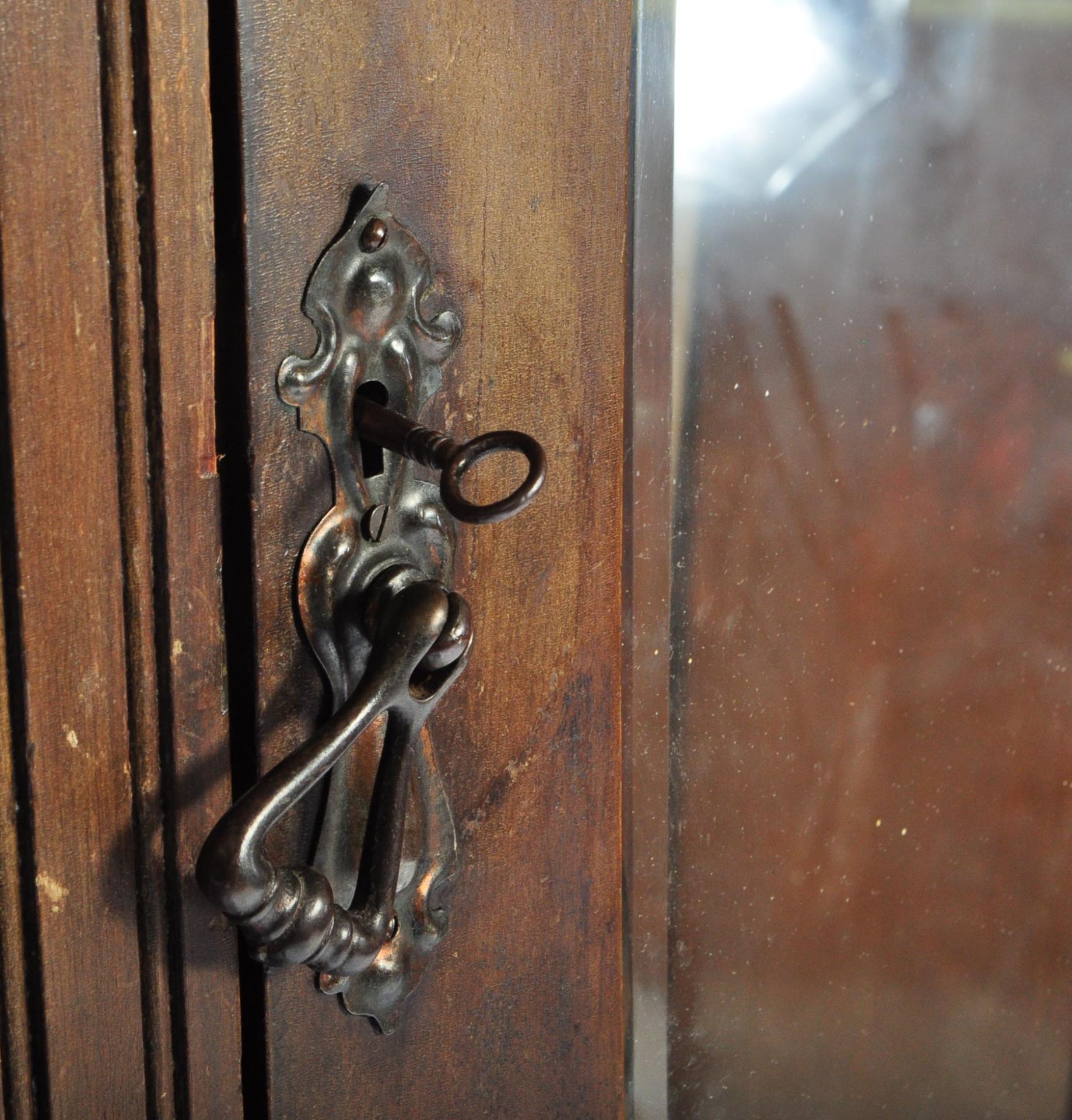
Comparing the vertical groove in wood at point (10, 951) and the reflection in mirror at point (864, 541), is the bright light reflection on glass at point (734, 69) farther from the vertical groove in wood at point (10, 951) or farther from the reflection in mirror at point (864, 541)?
the vertical groove in wood at point (10, 951)

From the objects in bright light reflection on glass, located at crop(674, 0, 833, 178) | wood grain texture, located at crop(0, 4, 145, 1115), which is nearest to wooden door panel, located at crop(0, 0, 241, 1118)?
wood grain texture, located at crop(0, 4, 145, 1115)

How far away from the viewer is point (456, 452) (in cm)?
35

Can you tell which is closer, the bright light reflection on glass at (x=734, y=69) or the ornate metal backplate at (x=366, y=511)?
the ornate metal backplate at (x=366, y=511)

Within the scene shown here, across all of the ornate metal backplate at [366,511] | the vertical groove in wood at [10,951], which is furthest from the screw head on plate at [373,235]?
the vertical groove in wood at [10,951]

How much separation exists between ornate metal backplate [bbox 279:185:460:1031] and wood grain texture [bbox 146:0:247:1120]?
0.03m

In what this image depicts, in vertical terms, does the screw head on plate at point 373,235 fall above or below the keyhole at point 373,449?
above

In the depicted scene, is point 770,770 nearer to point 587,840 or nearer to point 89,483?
point 587,840

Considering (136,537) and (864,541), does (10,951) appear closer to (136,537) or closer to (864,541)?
(136,537)

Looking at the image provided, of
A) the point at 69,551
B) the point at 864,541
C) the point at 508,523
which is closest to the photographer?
the point at 69,551

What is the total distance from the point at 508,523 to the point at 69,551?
0.16 meters

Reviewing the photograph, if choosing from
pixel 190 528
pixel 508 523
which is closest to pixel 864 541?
pixel 508 523

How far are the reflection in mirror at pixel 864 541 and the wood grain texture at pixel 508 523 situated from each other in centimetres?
6

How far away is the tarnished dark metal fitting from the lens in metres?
0.35

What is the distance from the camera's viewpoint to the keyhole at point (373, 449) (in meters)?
0.40
